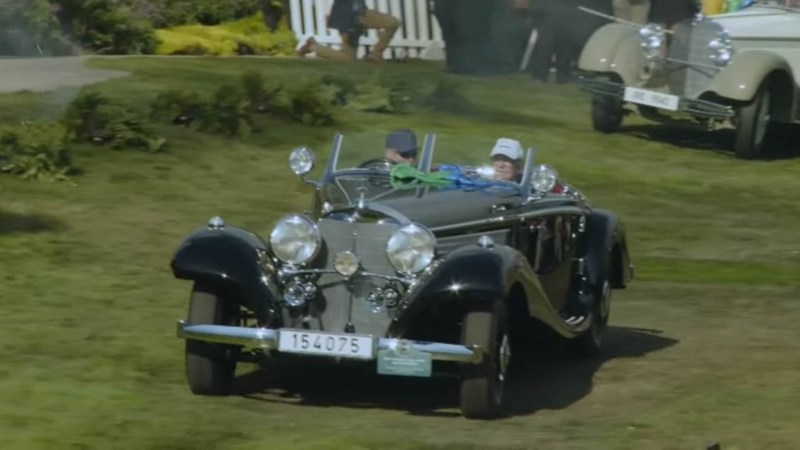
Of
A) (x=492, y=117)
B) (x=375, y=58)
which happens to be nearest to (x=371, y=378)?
(x=492, y=117)

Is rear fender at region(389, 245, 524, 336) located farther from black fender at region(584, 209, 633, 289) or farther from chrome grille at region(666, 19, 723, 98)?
chrome grille at region(666, 19, 723, 98)

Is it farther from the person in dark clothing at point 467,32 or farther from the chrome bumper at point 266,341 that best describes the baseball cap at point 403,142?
the person in dark clothing at point 467,32

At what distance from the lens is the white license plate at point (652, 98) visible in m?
18.5

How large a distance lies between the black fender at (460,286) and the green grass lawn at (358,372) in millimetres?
502

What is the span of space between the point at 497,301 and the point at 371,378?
136cm

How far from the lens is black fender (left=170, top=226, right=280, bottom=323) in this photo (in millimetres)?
8266

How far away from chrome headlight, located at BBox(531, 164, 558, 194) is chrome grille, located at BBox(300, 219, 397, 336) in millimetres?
1329

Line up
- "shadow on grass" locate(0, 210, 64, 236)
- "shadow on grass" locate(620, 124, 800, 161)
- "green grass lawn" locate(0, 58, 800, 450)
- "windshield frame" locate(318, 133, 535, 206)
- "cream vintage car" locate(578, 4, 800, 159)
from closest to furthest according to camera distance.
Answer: "green grass lawn" locate(0, 58, 800, 450), "windshield frame" locate(318, 133, 535, 206), "shadow on grass" locate(0, 210, 64, 236), "cream vintage car" locate(578, 4, 800, 159), "shadow on grass" locate(620, 124, 800, 161)

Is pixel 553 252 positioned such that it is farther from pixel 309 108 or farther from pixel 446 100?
pixel 446 100

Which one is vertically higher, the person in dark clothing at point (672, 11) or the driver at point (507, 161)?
the person in dark clothing at point (672, 11)

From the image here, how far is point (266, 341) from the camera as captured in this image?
7965 millimetres

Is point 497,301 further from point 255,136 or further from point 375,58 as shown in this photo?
point 375,58

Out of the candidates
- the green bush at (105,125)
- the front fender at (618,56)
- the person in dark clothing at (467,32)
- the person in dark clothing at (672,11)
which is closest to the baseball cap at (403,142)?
the green bush at (105,125)

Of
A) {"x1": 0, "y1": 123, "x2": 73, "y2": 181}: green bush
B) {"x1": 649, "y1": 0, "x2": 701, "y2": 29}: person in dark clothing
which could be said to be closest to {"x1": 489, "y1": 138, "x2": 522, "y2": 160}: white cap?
{"x1": 0, "y1": 123, "x2": 73, "y2": 181}: green bush
